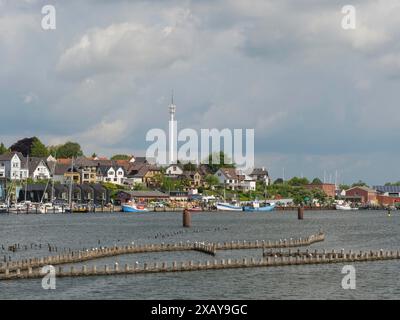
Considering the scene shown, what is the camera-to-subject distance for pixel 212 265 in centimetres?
8825

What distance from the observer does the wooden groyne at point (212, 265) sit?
8019 cm

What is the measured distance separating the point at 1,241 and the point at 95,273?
195 ft

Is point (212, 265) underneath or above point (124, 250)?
underneath

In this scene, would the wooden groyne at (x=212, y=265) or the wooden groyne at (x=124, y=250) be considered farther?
the wooden groyne at (x=124, y=250)

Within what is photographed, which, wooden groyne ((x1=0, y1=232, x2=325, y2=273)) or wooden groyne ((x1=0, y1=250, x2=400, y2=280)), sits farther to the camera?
wooden groyne ((x1=0, y1=232, x2=325, y2=273))

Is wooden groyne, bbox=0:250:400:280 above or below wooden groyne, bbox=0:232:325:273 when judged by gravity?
below

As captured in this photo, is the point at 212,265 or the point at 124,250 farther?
the point at 124,250

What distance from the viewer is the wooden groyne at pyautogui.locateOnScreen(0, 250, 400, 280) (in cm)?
8019

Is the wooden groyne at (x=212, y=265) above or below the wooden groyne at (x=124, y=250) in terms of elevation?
below
